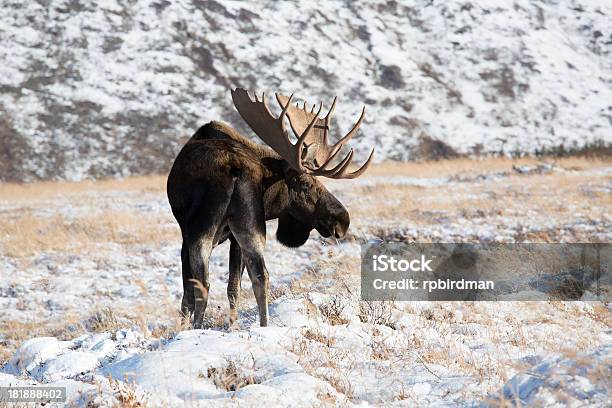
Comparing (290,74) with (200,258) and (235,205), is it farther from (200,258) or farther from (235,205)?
(200,258)

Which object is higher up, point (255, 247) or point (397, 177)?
point (255, 247)

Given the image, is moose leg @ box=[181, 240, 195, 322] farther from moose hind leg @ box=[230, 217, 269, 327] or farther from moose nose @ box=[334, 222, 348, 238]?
moose nose @ box=[334, 222, 348, 238]

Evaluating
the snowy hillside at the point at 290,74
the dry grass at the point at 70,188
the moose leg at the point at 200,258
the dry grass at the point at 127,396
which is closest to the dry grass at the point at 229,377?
the dry grass at the point at 127,396

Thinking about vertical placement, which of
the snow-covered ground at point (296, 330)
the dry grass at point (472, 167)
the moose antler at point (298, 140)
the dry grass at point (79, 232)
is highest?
the moose antler at point (298, 140)

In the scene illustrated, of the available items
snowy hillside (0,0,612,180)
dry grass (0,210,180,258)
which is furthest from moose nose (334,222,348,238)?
snowy hillside (0,0,612,180)

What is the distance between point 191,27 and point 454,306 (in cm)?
4208

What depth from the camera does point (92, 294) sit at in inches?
400

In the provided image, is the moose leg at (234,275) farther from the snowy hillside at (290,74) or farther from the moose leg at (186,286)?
the snowy hillside at (290,74)

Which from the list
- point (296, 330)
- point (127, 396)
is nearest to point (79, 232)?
point (296, 330)

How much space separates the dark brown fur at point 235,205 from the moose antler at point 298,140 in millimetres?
152

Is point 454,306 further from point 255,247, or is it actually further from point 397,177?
point 397,177

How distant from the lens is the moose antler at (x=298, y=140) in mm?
6605

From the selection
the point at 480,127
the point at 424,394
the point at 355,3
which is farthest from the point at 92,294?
the point at 355,3

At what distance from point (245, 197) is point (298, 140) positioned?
2.37ft
